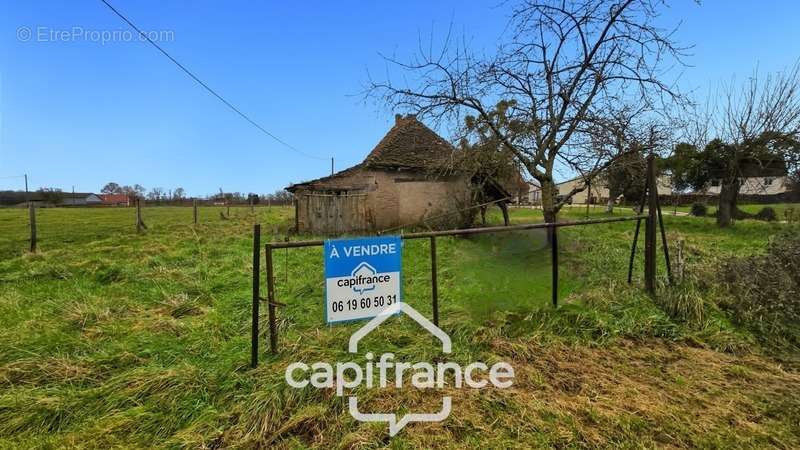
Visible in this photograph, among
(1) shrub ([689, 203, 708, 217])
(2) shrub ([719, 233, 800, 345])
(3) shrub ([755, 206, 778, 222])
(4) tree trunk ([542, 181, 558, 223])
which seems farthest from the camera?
(1) shrub ([689, 203, 708, 217])

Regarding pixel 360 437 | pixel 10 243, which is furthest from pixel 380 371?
pixel 10 243

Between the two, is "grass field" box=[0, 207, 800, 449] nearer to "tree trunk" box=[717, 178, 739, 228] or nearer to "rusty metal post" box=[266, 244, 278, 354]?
"rusty metal post" box=[266, 244, 278, 354]

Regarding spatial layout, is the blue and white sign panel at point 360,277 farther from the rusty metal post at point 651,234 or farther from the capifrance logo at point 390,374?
the rusty metal post at point 651,234

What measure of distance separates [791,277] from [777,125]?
1527cm

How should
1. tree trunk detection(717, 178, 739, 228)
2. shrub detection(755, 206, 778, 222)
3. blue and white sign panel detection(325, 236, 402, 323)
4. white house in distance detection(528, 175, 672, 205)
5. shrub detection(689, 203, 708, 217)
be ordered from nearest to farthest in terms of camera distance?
1. blue and white sign panel detection(325, 236, 402, 323)
2. white house in distance detection(528, 175, 672, 205)
3. tree trunk detection(717, 178, 739, 228)
4. shrub detection(755, 206, 778, 222)
5. shrub detection(689, 203, 708, 217)

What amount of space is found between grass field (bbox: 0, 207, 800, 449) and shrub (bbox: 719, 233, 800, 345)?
28cm

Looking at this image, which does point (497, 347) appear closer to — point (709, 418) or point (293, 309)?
point (709, 418)

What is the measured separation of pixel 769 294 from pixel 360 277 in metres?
5.39

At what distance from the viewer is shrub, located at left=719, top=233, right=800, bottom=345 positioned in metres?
4.59

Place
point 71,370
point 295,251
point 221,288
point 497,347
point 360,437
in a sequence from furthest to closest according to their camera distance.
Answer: point 295,251 → point 221,288 → point 497,347 → point 71,370 → point 360,437

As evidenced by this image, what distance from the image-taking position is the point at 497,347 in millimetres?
4070

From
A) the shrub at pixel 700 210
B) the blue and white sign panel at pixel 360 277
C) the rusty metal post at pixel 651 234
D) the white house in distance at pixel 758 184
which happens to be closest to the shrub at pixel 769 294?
the rusty metal post at pixel 651 234

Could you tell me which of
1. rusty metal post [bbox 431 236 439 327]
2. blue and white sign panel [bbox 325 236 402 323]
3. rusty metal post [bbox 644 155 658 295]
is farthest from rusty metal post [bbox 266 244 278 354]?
rusty metal post [bbox 644 155 658 295]

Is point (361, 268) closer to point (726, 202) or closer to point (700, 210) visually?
point (726, 202)
